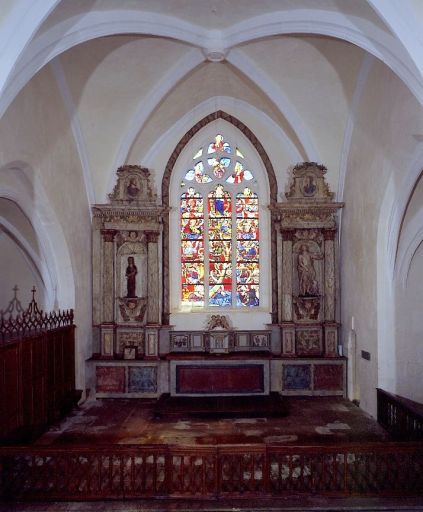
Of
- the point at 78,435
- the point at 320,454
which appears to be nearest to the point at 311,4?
the point at 320,454

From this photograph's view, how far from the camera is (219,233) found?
13.1 m

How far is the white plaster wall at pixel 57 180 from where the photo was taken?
8.52 meters

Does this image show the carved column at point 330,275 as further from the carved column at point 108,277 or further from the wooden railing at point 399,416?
the carved column at point 108,277

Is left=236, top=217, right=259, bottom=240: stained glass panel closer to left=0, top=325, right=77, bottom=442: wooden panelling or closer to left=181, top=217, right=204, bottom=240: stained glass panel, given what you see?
left=181, top=217, right=204, bottom=240: stained glass panel

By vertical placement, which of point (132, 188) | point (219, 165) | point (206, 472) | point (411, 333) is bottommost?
point (206, 472)

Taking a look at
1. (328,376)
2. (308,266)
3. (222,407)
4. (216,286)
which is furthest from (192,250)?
(328,376)

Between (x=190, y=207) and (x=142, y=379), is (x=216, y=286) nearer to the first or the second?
(x=190, y=207)

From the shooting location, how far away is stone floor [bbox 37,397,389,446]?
866 cm

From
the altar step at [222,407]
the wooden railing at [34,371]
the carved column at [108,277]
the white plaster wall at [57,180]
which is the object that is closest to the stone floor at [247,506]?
the wooden railing at [34,371]

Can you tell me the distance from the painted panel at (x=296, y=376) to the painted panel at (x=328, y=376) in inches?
6.7

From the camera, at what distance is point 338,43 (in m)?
9.55

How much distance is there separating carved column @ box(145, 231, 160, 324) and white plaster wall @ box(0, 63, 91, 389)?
1.31 meters

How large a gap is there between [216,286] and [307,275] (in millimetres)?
2205

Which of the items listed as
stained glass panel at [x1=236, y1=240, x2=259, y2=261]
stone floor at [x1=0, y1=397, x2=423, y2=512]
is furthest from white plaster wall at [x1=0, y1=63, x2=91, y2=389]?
stained glass panel at [x1=236, y1=240, x2=259, y2=261]
